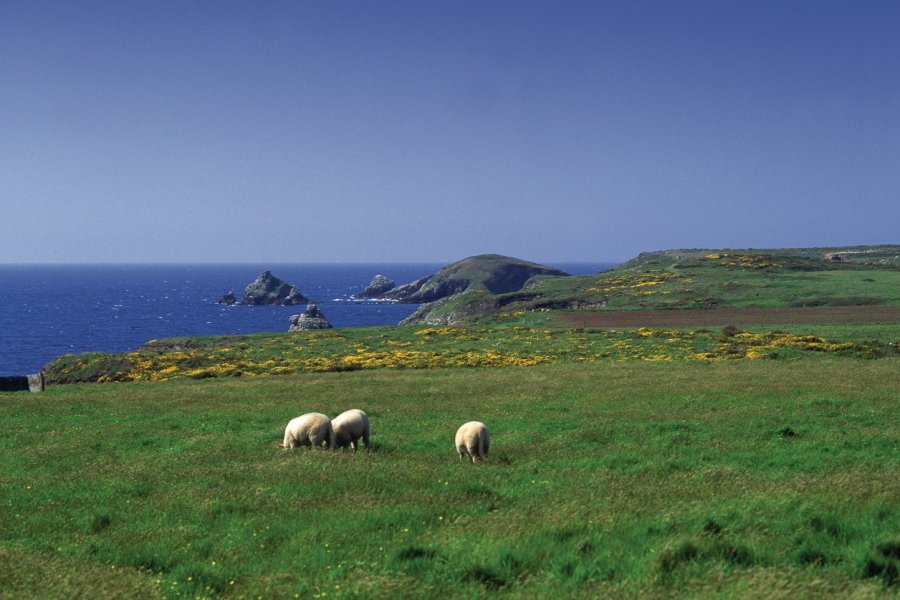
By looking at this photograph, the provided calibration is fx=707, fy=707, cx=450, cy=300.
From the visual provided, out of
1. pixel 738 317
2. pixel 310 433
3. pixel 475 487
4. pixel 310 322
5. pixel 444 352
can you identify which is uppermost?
pixel 475 487

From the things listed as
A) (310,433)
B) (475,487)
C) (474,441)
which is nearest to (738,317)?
(474,441)

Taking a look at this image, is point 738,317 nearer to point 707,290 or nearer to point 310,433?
point 707,290

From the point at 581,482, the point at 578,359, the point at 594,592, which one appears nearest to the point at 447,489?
the point at 581,482

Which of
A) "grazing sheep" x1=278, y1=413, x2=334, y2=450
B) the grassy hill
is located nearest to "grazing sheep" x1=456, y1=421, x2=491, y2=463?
"grazing sheep" x1=278, y1=413, x2=334, y2=450

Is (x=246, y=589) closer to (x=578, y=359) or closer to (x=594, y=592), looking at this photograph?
(x=594, y=592)

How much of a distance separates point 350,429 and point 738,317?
71.8 m

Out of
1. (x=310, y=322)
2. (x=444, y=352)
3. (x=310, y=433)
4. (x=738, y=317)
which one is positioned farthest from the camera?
(x=310, y=322)

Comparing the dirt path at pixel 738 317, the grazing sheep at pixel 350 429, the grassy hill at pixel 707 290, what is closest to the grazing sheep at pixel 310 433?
the grazing sheep at pixel 350 429

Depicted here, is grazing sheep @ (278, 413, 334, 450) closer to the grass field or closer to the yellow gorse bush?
the grass field

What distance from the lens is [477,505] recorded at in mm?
13828

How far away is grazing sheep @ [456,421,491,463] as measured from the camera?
19781 mm

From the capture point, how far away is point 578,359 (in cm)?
5500

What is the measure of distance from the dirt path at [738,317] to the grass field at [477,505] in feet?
163

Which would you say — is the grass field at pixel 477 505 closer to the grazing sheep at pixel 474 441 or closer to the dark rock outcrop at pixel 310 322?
the grazing sheep at pixel 474 441
